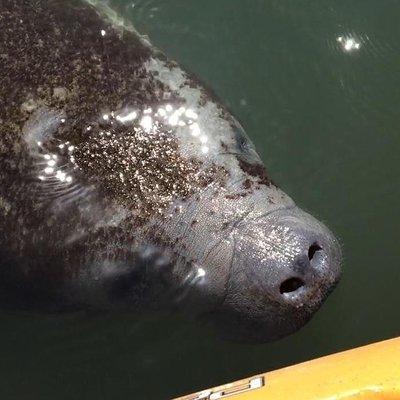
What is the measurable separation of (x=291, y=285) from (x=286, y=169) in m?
2.16

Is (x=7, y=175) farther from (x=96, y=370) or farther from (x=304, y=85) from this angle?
(x=304, y=85)

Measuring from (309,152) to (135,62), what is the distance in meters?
2.01

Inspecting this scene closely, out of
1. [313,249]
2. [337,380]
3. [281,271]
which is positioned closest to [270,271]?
[281,271]

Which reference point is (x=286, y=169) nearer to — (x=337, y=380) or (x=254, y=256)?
(x=254, y=256)

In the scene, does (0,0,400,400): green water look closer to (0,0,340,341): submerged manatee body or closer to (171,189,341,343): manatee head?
(0,0,340,341): submerged manatee body

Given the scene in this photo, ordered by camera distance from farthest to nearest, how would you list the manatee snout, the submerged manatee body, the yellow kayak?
the submerged manatee body → the manatee snout → the yellow kayak

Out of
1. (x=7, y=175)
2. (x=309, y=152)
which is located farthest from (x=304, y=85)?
(x=7, y=175)

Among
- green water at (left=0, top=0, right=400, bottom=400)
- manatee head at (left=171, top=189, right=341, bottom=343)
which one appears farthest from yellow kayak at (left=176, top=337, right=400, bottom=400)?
green water at (left=0, top=0, right=400, bottom=400)

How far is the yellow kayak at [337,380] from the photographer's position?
439 centimetres

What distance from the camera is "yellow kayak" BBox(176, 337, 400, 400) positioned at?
439 centimetres

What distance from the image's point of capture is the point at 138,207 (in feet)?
15.8

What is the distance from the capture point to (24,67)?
5145 millimetres

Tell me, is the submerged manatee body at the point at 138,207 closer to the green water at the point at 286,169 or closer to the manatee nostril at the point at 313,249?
the manatee nostril at the point at 313,249

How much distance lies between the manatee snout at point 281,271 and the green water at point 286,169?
1.26m
